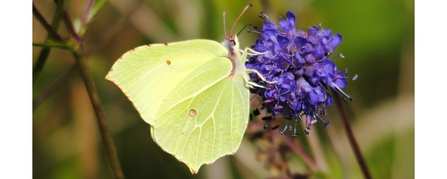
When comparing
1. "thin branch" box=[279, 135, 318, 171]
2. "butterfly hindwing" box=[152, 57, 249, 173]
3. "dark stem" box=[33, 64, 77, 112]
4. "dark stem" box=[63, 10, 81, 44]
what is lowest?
"thin branch" box=[279, 135, 318, 171]

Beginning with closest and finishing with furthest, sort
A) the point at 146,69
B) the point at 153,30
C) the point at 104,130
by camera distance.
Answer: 1. the point at 146,69
2. the point at 104,130
3. the point at 153,30

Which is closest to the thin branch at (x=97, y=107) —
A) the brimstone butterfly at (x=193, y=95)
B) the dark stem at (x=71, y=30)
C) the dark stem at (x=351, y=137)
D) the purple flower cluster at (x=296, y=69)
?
the dark stem at (x=71, y=30)

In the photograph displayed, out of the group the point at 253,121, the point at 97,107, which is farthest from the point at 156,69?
the point at 253,121

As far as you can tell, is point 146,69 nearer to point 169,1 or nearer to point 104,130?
point 104,130

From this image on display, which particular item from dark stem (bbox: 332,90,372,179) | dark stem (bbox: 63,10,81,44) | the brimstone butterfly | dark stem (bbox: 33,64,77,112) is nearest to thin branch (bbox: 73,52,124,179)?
dark stem (bbox: 63,10,81,44)

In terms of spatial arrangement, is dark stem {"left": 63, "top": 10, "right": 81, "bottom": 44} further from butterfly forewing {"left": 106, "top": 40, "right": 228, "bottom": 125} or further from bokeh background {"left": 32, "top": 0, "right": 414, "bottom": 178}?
bokeh background {"left": 32, "top": 0, "right": 414, "bottom": 178}
